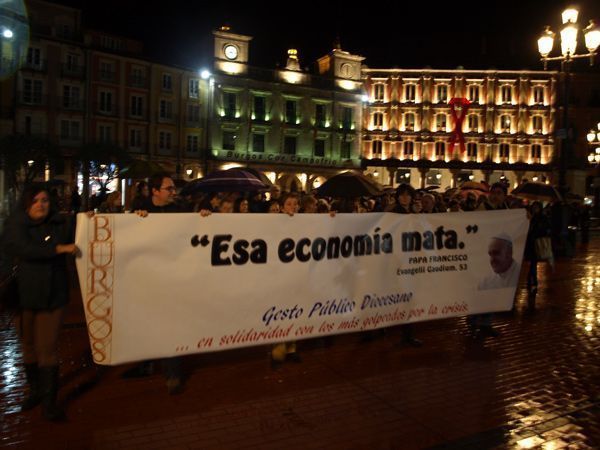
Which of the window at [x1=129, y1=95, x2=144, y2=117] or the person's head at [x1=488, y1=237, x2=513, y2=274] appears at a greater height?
the window at [x1=129, y1=95, x2=144, y2=117]

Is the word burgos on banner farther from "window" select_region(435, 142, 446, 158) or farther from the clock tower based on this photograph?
"window" select_region(435, 142, 446, 158)

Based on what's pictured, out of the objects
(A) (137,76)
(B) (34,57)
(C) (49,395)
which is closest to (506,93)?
(A) (137,76)

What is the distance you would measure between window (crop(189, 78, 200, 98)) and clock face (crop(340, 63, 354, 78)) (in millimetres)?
16612

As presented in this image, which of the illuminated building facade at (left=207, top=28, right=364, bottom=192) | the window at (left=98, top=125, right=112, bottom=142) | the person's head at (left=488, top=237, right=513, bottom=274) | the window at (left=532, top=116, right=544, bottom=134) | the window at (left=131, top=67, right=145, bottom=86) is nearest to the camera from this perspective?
the person's head at (left=488, top=237, right=513, bottom=274)

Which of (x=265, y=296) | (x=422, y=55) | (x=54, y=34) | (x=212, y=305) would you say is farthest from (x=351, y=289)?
(x=422, y=55)

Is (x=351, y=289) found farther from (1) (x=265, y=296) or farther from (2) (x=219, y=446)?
(2) (x=219, y=446)

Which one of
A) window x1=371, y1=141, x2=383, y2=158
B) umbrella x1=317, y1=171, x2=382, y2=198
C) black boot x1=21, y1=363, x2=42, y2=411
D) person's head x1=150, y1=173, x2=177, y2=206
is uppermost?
window x1=371, y1=141, x2=383, y2=158

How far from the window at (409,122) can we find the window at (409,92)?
1801 mm

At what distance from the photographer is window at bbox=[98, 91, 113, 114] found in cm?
4731

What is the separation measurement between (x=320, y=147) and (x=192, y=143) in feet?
47.1

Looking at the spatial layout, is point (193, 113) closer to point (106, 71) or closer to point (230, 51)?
point (230, 51)

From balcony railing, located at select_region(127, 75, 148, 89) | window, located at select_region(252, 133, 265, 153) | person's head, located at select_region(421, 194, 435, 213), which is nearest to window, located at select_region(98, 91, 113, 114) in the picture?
balcony railing, located at select_region(127, 75, 148, 89)

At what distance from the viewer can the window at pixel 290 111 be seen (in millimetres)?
57656

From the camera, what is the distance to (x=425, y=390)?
18.0 ft
